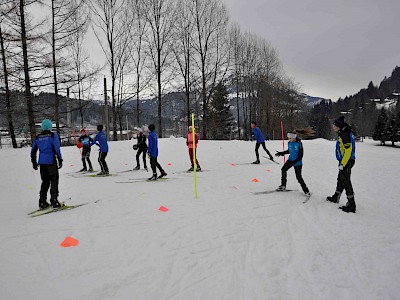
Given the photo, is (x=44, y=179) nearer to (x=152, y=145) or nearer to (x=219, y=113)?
(x=152, y=145)

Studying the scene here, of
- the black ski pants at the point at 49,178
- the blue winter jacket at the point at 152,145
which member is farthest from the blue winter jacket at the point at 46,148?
the blue winter jacket at the point at 152,145

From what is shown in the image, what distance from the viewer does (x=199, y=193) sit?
7.13 meters

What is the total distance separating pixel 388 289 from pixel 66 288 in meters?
3.84

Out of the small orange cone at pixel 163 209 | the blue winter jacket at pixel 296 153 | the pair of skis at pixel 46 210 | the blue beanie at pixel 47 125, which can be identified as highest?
the blue beanie at pixel 47 125

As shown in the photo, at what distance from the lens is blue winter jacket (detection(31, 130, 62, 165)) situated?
5.61 meters

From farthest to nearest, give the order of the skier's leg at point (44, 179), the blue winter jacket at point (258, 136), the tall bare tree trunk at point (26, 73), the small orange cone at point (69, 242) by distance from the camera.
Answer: the tall bare tree trunk at point (26, 73)
the blue winter jacket at point (258, 136)
the skier's leg at point (44, 179)
the small orange cone at point (69, 242)

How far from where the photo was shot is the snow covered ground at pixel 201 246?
9.61ft

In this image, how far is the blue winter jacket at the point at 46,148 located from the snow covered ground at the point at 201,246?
1.27m

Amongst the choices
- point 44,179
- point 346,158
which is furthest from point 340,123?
point 44,179

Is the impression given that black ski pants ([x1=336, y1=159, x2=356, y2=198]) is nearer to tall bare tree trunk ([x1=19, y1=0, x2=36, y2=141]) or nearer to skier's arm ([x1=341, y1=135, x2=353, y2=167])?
skier's arm ([x1=341, y1=135, x2=353, y2=167])

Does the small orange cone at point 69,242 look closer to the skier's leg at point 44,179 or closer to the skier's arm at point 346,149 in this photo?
the skier's leg at point 44,179

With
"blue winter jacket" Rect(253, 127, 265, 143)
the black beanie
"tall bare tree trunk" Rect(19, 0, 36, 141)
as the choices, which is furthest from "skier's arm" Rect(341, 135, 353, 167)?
"tall bare tree trunk" Rect(19, 0, 36, 141)

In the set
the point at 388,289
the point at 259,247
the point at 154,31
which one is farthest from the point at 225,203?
the point at 154,31

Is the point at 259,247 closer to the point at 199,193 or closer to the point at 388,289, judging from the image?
the point at 388,289
